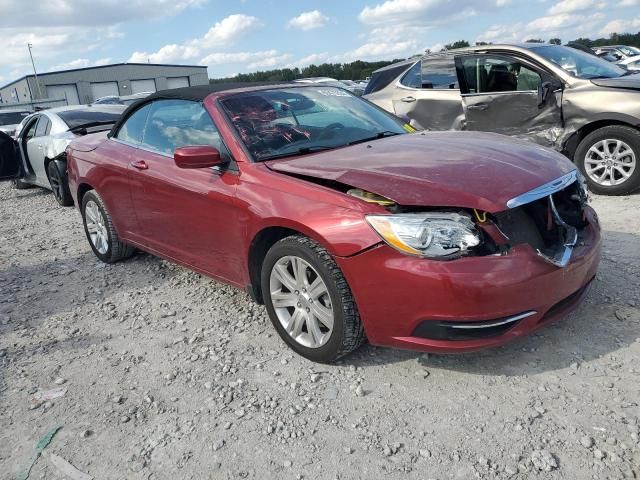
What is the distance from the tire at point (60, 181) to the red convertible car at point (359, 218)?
421 centimetres

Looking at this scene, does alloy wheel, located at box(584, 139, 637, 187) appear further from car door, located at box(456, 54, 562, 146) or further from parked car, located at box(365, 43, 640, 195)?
car door, located at box(456, 54, 562, 146)

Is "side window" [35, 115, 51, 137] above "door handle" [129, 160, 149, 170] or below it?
above

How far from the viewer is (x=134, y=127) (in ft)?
14.8

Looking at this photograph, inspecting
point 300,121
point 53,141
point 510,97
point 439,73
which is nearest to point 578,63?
point 510,97

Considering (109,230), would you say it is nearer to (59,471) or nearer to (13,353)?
(13,353)

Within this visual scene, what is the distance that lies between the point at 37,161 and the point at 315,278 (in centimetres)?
720

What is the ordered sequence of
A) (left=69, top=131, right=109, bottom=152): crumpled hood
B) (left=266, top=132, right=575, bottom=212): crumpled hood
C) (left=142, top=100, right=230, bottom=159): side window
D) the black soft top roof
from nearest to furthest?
(left=266, top=132, right=575, bottom=212): crumpled hood < (left=142, top=100, right=230, bottom=159): side window < the black soft top roof < (left=69, top=131, right=109, bottom=152): crumpled hood

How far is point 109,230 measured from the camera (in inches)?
193

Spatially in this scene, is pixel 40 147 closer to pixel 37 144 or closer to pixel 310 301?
pixel 37 144

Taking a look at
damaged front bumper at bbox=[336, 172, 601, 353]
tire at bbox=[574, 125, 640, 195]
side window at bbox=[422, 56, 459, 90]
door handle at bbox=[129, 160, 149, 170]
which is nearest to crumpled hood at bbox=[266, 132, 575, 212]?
damaged front bumper at bbox=[336, 172, 601, 353]

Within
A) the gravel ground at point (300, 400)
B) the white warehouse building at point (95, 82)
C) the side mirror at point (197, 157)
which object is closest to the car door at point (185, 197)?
the side mirror at point (197, 157)

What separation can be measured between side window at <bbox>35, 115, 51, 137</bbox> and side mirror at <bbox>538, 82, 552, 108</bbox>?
686cm

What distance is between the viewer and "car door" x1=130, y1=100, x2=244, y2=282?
11.2ft

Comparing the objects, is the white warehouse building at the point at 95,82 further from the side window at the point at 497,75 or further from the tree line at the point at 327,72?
the side window at the point at 497,75
